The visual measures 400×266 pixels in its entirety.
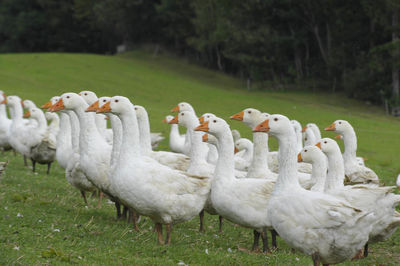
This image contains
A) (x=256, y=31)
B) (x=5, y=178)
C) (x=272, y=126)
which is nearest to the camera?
(x=272, y=126)

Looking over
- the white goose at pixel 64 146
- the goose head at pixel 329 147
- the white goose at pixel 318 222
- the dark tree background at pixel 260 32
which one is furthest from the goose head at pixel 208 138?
the dark tree background at pixel 260 32

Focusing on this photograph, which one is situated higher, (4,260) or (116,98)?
(116,98)

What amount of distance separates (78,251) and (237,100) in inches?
1425

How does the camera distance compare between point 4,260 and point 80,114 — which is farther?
Result: point 80,114

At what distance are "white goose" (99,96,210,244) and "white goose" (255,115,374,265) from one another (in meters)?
1.56

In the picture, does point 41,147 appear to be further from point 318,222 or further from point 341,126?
point 318,222

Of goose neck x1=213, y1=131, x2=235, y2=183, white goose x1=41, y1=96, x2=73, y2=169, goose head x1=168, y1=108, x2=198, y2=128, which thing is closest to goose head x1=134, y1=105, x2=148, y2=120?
goose head x1=168, y1=108, x2=198, y2=128

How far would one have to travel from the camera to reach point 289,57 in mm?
52969

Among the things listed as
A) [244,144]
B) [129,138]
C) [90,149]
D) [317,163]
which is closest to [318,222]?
[317,163]

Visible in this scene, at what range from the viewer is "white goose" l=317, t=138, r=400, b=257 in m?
7.02

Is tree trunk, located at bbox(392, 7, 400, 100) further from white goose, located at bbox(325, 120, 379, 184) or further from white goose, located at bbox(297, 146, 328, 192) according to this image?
white goose, located at bbox(297, 146, 328, 192)

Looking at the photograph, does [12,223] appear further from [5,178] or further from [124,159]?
[5,178]

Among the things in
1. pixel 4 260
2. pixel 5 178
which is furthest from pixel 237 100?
pixel 4 260

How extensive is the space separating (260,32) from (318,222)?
41827mm
